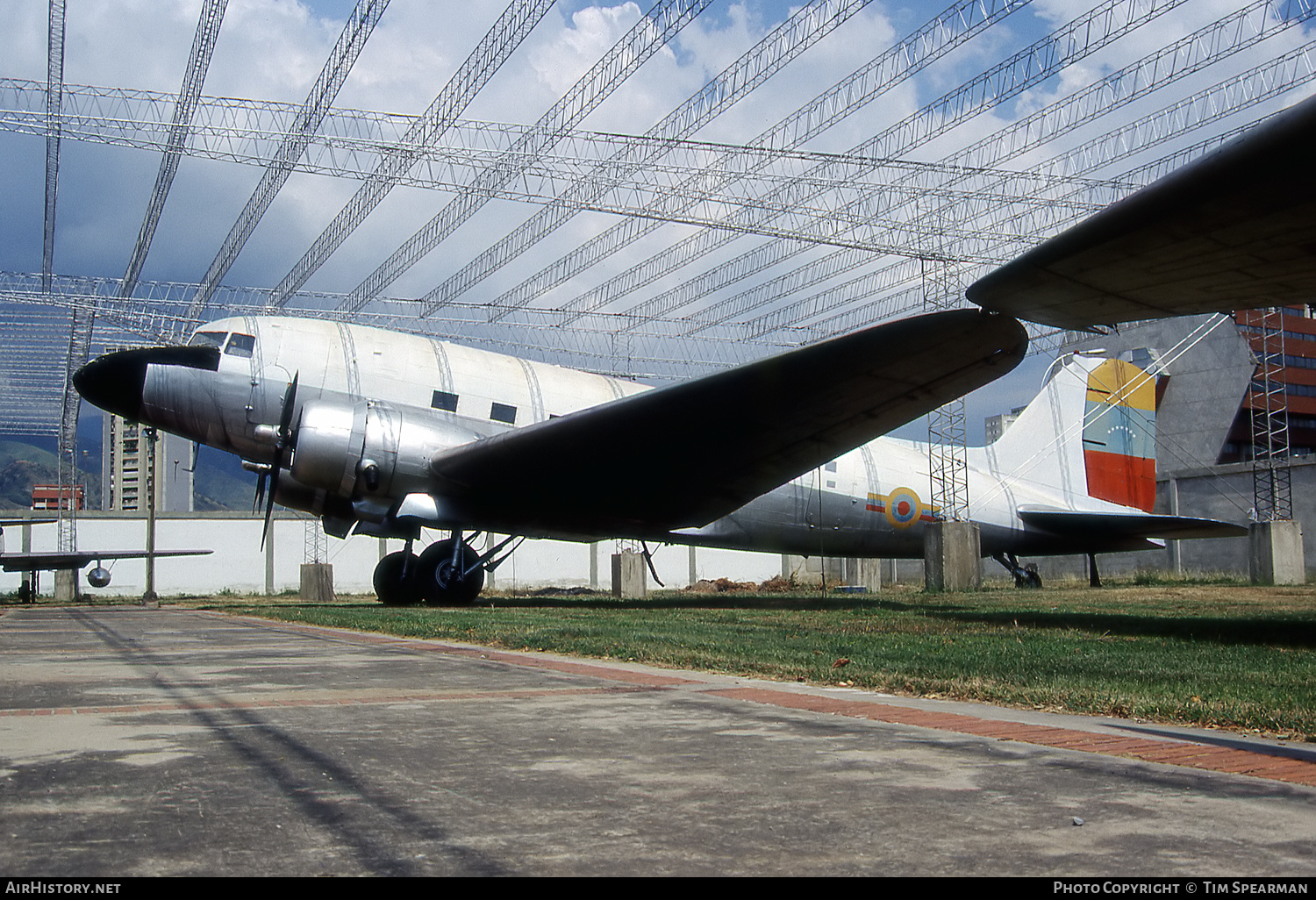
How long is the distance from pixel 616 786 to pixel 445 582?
1682 cm

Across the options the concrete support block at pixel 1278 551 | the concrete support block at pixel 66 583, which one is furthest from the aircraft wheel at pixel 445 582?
the concrete support block at pixel 66 583

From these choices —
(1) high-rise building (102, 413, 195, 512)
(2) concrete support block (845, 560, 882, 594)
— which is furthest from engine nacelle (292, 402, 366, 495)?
(1) high-rise building (102, 413, 195, 512)

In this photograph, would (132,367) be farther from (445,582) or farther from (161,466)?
(161,466)

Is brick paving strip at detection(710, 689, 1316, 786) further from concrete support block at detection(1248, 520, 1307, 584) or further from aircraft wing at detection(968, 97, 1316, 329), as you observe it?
concrete support block at detection(1248, 520, 1307, 584)

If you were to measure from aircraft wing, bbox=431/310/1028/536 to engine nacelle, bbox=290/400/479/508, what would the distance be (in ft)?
1.48

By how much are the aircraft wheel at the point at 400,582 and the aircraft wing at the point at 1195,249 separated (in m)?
12.2

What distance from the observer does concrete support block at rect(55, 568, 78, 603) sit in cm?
4062

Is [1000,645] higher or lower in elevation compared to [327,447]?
lower

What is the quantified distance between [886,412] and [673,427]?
3.58 meters

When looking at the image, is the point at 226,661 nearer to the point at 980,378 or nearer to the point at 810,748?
the point at 810,748

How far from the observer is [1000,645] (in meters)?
10.3

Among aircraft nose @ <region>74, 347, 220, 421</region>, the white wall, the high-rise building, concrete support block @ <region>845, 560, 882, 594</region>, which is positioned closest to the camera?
aircraft nose @ <region>74, 347, 220, 421</region>

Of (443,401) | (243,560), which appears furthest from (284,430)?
(243,560)

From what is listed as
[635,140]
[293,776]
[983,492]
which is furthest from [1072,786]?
[635,140]
